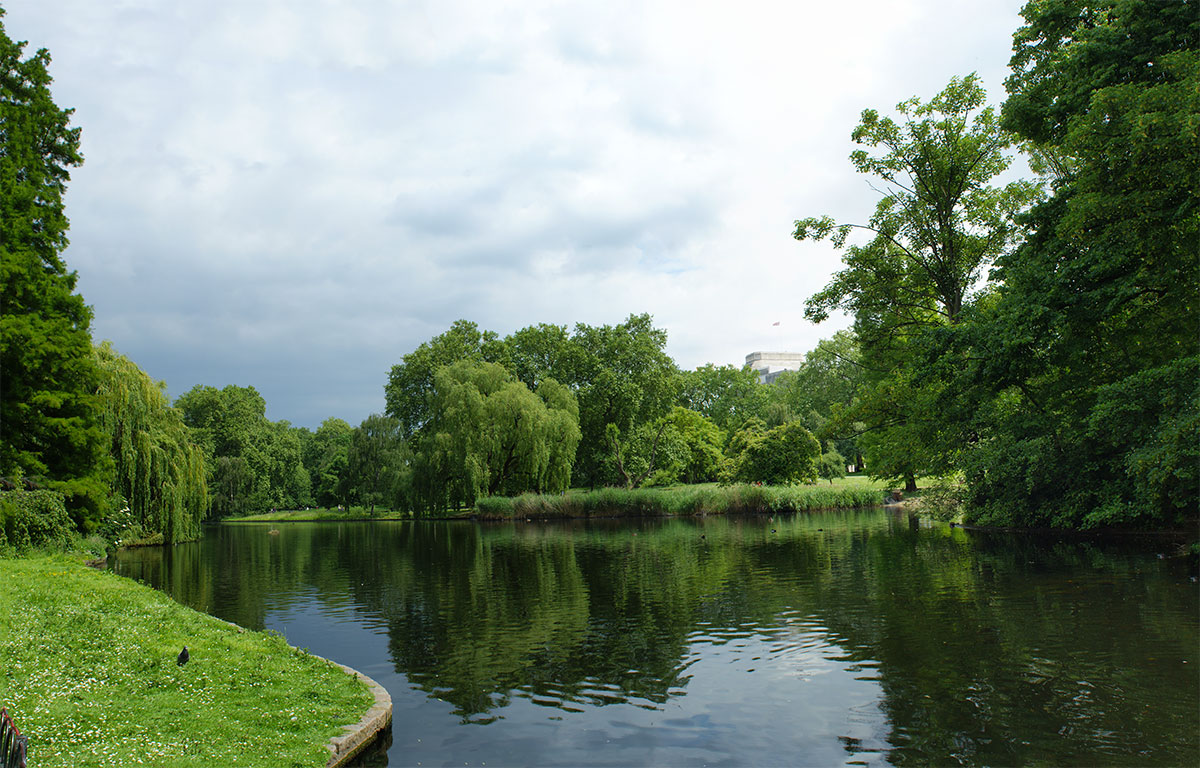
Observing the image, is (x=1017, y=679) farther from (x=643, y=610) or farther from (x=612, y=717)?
(x=643, y=610)

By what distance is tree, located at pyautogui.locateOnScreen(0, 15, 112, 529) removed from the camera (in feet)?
62.6

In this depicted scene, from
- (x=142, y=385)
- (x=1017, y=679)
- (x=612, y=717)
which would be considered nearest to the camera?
(x=612, y=717)

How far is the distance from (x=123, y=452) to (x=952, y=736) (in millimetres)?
30011

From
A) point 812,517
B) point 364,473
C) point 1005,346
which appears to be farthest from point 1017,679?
point 364,473

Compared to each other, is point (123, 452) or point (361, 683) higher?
point (123, 452)

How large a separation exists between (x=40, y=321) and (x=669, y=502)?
3606 centimetres

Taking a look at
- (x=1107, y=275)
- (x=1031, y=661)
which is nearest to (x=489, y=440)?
(x=1107, y=275)

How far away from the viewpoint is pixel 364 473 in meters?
63.2

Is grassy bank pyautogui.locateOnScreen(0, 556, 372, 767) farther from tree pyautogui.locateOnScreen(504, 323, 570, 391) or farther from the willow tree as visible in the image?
tree pyautogui.locateOnScreen(504, 323, 570, 391)

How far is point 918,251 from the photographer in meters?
28.0

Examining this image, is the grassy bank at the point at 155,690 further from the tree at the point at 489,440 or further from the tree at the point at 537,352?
the tree at the point at 537,352

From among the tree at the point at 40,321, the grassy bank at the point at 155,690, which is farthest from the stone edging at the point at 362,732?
the tree at the point at 40,321

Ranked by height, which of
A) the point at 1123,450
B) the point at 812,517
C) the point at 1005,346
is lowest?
the point at 812,517

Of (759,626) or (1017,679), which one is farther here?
(759,626)
